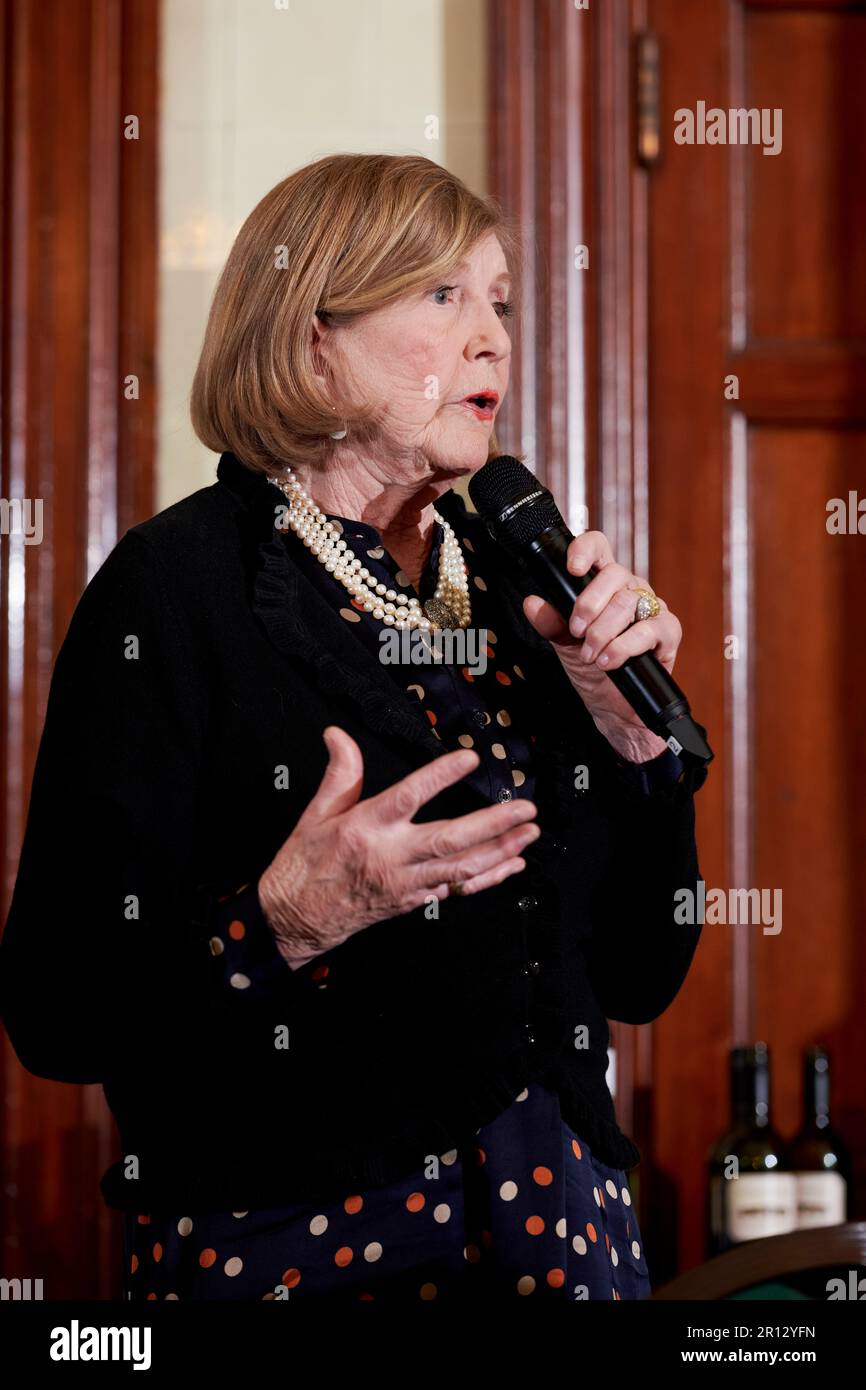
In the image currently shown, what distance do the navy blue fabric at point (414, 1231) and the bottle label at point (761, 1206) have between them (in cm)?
99

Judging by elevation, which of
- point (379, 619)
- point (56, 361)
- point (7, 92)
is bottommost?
point (379, 619)

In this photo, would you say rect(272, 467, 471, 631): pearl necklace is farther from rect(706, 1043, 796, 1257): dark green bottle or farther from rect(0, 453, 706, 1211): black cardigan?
rect(706, 1043, 796, 1257): dark green bottle

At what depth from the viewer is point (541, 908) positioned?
1136 millimetres

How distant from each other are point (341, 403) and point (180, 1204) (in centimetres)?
66

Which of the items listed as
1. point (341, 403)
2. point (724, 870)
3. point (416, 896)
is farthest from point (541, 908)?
point (724, 870)

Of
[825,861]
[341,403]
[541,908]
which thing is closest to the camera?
[541,908]

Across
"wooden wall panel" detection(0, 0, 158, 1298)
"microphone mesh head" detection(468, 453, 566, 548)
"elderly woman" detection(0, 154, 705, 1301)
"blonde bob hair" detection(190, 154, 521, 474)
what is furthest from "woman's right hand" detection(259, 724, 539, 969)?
"wooden wall panel" detection(0, 0, 158, 1298)

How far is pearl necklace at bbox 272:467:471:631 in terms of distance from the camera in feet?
4.05

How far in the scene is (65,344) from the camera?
2.20 metres

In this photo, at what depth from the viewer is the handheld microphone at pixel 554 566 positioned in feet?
3.44

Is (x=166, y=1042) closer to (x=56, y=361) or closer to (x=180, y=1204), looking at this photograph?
(x=180, y=1204)

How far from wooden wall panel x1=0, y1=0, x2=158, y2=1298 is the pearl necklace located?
982 millimetres

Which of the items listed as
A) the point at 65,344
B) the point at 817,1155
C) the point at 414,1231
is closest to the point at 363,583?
the point at 414,1231

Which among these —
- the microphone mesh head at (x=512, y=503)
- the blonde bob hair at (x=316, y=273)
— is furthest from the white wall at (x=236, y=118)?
the microphone mesh head at (x=512, y=503)
